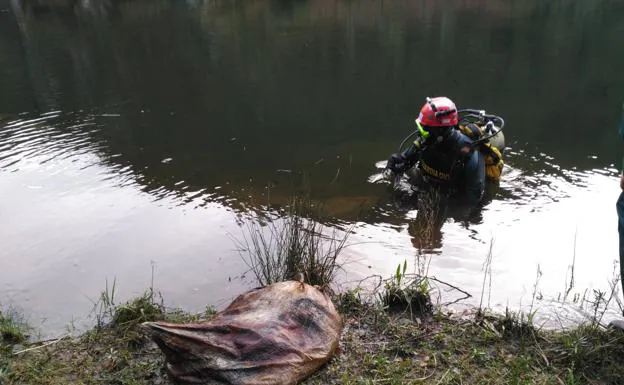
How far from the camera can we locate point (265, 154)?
30.0ft

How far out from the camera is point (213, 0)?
115ft

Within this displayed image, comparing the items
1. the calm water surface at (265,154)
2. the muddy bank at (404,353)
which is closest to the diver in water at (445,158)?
the calm water surface at (265,154)

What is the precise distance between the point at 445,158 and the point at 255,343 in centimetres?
431

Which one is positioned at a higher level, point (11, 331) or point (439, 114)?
point (439, 114)

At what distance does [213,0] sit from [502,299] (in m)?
34.1

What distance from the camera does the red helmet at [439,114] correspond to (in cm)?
624

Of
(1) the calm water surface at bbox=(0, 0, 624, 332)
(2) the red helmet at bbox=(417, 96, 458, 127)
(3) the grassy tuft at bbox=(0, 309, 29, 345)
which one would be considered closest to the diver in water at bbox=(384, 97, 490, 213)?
(2) the red helmet at bbox=(417, 96, 458, 127)

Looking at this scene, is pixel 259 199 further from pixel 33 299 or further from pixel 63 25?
pixel 63 25

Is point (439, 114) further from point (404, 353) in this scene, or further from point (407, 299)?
point (404, 353)

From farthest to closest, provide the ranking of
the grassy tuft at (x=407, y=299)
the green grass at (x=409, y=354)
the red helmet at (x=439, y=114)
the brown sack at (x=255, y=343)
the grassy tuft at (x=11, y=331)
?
1. the red helmet at (x=439, y=114)
2. the grassy tuft at (x=407, y=299)
3. the grassy tuft at (x=11, y=331)
4. the green grass at (x=409, y=354)
5. the brown sack at (x=255, y=343)

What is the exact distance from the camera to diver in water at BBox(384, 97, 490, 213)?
20.7ft

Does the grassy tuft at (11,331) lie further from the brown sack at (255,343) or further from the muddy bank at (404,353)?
the brown sack at (255,343)

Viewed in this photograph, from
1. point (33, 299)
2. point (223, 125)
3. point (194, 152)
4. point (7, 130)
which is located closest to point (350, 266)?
point (33, 299)

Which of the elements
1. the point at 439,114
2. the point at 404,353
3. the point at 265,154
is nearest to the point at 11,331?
the point at 404,353
